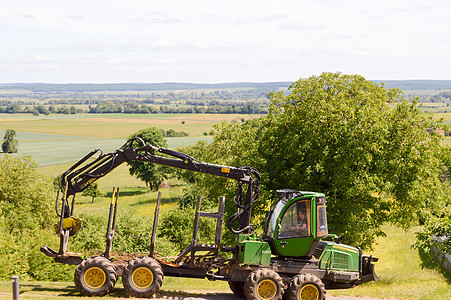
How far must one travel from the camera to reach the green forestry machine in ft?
52.6

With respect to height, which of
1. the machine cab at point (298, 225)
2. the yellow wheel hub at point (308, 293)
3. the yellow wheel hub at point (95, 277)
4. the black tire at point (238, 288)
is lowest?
the black tire at point (238, 288)

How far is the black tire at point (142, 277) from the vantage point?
15945mm

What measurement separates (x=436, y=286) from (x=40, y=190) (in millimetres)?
28252

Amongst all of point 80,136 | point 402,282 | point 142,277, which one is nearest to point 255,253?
point 142,277

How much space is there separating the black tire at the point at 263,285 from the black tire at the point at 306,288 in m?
0.38

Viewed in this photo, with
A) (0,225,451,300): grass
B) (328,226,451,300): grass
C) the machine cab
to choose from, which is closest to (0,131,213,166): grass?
(328,226,451,300): grass

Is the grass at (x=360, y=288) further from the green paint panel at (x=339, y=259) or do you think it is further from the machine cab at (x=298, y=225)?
the machine cab at (x=298, y=225)

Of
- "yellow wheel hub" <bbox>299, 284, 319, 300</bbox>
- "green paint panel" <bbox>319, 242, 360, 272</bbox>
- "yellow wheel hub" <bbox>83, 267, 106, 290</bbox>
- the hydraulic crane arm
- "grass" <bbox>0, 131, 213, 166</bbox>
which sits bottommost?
"grass" <bbox>0, 131, 213, 166</bbox>

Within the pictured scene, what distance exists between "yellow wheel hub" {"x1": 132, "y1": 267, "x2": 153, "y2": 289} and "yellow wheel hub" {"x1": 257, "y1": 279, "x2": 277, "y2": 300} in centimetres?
376

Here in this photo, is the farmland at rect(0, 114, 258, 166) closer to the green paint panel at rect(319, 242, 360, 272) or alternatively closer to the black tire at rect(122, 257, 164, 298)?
the green paint panel at rect(319, 242, 360, 272)

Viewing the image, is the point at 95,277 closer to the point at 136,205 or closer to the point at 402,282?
the point at 402,282

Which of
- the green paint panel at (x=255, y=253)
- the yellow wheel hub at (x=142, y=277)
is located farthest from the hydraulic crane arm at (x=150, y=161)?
the yellow wheel hub at (x=142, y=277)

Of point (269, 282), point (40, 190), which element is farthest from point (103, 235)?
point (269, 282)

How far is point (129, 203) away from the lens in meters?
64.4
